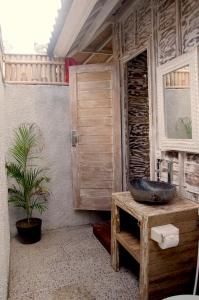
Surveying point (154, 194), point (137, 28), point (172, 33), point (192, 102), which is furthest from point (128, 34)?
point (154, 194)

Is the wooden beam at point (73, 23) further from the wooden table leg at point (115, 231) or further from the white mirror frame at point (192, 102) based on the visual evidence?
the wooden table leg at point (115, 231)

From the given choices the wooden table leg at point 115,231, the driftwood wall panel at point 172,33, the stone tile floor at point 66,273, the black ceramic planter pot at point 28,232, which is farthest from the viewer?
the black ceramic planter pot at point 28,232

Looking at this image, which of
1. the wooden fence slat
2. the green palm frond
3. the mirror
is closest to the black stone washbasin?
the mirror

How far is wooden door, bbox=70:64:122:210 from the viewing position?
2.92m

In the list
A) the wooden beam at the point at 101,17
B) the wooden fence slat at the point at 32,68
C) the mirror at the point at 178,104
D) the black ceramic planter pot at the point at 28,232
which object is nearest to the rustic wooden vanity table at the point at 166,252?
the mirror at the point at 178,104

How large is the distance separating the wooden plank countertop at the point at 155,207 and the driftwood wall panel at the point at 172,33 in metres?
0.09

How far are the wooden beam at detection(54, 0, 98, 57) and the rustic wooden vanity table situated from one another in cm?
159

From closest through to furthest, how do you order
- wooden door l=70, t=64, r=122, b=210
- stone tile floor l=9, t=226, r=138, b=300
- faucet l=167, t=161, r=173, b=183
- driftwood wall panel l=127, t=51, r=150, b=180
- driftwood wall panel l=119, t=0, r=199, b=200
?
driftwood wall panel l=119, t=0, r=199, b=200
stone tile floor l=9, t=226, r=138, b=300
faucet l=167, t=161, r=173, b=183
wooden door l=70, t=64, r=122, b=210
driftwood wall panel l=127, t=51, r=150, b=180

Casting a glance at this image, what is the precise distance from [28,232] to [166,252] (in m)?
1.62

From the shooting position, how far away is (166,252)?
5.64 feet

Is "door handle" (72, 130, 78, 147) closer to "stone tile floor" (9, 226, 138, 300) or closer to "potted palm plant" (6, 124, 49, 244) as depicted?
"potted palm plant" (6, 124, 49, 244)

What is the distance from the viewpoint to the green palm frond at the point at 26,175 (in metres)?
2.83

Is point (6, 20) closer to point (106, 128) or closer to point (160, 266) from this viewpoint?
point (106, 128)

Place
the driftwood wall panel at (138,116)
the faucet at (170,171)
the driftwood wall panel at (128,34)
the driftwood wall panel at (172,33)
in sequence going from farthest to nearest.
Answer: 1. the driftwood wall panel at (138,116)
2. the driftwood wall panel at (128,34)
3. the faucet at (170,171)
4. the driftwood wall panel at (172,33)
